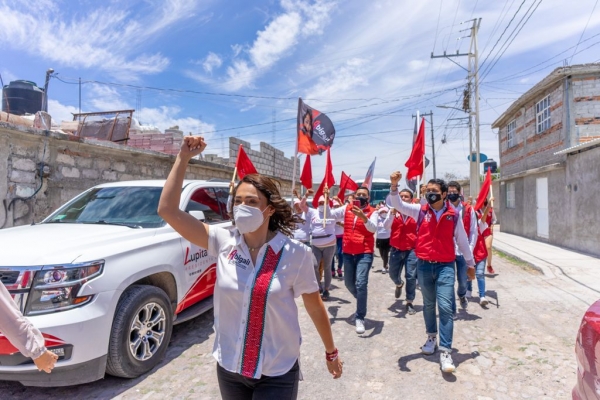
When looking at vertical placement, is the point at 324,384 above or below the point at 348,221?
below

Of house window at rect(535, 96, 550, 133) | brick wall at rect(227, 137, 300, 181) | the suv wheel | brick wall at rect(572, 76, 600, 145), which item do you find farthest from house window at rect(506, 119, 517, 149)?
the suv wheel

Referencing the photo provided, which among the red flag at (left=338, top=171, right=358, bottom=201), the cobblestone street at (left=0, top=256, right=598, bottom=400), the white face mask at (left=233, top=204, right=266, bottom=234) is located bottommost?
the cobblestone street at (left=0, top=256, right=598, bottom=400)

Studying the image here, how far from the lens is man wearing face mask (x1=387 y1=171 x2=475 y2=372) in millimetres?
3795

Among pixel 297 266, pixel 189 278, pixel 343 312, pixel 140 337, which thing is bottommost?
pixel 343 312

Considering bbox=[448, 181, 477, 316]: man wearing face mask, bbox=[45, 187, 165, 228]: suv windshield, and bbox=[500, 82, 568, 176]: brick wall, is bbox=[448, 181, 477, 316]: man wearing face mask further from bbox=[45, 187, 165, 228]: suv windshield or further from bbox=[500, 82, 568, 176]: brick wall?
bbox=[500, 82, 568, 176]: brick wall

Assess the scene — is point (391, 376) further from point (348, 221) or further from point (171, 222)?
point (171, 222)

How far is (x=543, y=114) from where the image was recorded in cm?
1413

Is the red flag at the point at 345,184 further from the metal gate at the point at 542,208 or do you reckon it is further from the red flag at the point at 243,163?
the metal gate at the point at 542,208

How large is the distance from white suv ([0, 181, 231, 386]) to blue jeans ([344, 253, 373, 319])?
6.50 ft

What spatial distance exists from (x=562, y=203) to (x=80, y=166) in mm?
14401

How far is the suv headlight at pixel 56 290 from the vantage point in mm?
2730

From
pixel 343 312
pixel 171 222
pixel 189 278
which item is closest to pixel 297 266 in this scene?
pixel 171 222

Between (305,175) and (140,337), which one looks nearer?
(140,337)

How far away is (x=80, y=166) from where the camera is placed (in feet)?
23.6
